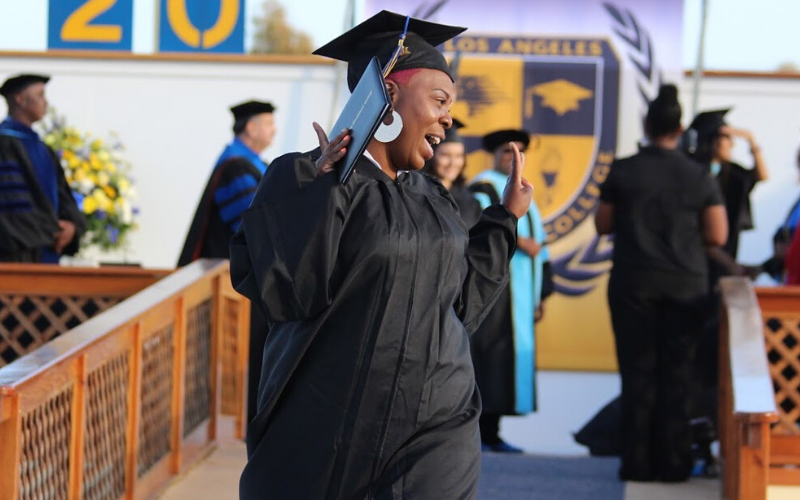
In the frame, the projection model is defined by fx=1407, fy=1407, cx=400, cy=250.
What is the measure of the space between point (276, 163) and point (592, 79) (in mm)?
7492

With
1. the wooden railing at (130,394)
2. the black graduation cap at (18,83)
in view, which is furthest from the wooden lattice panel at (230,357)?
the black graduation cap at (18,83)

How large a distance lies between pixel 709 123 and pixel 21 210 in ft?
12.9

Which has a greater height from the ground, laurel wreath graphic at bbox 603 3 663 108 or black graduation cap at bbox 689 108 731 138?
laurel wreath graphic at bbox 603 3 663 108

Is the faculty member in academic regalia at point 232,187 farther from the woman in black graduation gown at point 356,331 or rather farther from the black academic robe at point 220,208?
the woman in black graduation gown at point 356,331

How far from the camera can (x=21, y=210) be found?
768 cm

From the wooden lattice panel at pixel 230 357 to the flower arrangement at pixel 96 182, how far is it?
3.60m

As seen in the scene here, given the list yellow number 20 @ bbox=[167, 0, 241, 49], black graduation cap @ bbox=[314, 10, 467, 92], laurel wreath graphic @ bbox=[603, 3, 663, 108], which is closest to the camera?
black graduation cap @ bbox=[314, 10, 467, 92]

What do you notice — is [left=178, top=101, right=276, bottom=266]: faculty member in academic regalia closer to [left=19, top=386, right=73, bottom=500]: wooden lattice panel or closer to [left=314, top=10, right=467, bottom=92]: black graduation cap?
[left=19, top=386, right=73, bottom=500]: wooden lattice panel

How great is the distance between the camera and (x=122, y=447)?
5.38m

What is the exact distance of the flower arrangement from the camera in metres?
10.6

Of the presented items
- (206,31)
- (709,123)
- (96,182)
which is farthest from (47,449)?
(206,31)

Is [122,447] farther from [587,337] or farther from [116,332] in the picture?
[587,337]

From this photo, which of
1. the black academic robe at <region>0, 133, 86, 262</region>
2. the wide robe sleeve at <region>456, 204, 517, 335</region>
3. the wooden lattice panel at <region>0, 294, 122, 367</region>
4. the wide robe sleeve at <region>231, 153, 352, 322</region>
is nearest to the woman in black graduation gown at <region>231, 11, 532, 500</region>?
the wide robe sleeve at <region>231, 153, 352, 322</region>

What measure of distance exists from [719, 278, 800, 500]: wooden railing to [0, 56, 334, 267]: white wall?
5.47 meters
